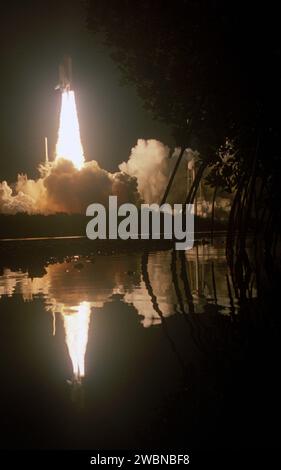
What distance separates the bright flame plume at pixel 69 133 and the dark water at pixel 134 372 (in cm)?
5168

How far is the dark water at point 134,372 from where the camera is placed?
429 centimetres

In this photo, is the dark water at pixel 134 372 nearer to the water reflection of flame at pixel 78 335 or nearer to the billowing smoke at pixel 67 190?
the water reflection of flame at pixel 78 335

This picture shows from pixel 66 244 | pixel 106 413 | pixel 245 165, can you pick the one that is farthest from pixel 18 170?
pixel 106 413

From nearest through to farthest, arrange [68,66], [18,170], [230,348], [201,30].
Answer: [230,348], [201,30], [68,66], [18,170]

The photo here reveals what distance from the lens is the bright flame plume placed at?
61875 mm

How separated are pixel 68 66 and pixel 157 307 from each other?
5644 cm

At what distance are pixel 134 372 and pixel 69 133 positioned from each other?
60.6 meters

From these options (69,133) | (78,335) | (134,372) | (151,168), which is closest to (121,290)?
(78,335)

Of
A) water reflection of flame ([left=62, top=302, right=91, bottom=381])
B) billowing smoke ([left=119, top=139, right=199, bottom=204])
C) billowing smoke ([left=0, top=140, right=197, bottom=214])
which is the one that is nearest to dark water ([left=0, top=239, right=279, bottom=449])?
water reflection of flame ([left=62, top=302, right=91, bottom=381])

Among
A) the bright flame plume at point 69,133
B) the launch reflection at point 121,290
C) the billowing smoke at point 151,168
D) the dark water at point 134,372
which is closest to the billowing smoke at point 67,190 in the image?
the bright flame plume at point 69,133

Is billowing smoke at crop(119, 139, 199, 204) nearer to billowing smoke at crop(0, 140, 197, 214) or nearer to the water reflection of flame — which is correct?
billowing smoke at crop(0, 140, 197, 214)

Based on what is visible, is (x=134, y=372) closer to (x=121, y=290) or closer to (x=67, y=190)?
(x=121, y=290)

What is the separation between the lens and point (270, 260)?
763 inches

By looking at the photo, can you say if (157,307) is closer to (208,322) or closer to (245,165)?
(208,322)
